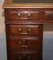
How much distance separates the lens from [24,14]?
1.67 meters

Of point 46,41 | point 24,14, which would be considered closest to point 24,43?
point 24,14

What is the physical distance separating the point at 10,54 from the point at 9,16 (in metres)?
0.41

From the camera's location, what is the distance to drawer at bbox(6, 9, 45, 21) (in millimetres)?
1655

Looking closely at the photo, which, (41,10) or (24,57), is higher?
(41,10)

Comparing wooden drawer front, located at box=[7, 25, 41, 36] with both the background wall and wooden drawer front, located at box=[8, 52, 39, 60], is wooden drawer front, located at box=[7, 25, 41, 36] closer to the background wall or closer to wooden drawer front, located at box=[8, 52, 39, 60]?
wooden drawer front, located at box=[8, 52, 39, 60]

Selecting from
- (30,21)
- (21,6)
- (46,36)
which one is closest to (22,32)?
(30,21)

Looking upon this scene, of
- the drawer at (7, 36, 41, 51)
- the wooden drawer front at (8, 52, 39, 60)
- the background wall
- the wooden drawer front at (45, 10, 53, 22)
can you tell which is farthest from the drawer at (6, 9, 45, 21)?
the background wall

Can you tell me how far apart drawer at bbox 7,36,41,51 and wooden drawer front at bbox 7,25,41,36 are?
Result: 5 centimetres

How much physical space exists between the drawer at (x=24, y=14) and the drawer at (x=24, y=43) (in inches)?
8.6

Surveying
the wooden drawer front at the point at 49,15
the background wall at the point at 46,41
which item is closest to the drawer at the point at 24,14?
the wooden drawer front at the point at 49,15

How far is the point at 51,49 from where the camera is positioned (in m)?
2.40

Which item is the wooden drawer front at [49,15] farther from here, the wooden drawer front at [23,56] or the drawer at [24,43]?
the wooden drawer front at [23,56]

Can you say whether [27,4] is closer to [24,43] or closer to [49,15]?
[49,15]

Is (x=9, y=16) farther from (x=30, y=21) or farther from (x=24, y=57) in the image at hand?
(x=24, y=57)
